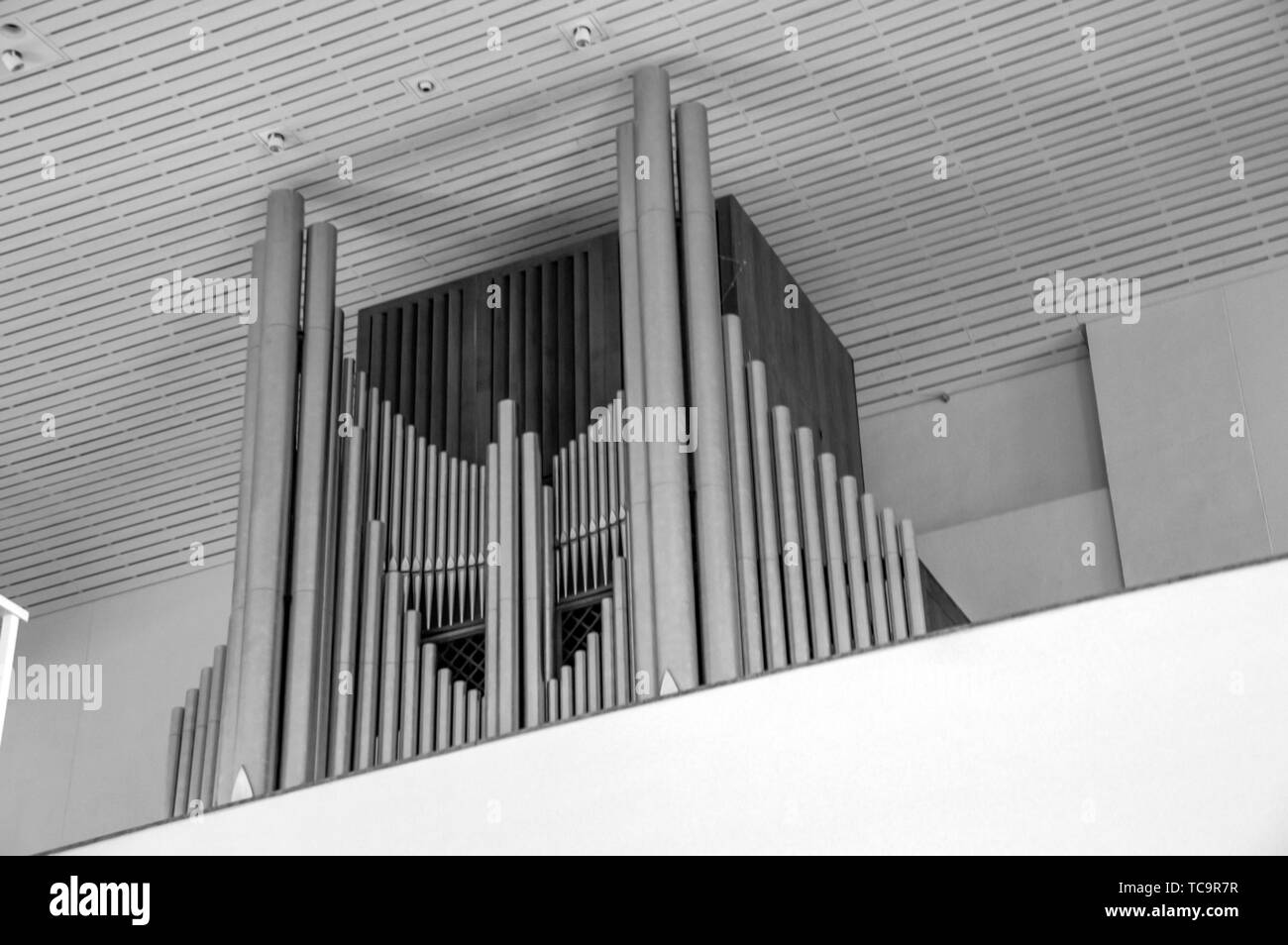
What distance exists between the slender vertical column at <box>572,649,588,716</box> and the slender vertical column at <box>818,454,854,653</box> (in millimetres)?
961

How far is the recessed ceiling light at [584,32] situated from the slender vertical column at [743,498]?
125 cm

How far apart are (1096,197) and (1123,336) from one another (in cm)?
76

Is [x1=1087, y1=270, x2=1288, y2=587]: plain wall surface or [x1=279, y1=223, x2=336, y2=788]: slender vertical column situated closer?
[x1=279, y1=223, x2=336, y2=788]: slender vertical column

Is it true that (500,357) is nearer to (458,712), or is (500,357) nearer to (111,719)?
(458,712)

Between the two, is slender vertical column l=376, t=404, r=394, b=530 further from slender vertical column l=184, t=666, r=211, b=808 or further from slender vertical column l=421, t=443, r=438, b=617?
slender vertical column l=184, t=666, r=211, b=808

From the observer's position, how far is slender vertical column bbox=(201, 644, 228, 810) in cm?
760

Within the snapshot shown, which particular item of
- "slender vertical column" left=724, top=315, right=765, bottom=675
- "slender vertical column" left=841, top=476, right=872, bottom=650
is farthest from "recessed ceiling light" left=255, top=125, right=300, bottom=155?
"slender vertical column" left=841, top=476, right=872, bottom=650

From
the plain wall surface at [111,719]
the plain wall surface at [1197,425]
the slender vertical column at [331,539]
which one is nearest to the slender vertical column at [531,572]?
the slender vertical column at [331,539]

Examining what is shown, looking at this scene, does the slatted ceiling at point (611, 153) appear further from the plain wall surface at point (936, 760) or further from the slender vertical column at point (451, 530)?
the plain wall surface at point (936, 760)

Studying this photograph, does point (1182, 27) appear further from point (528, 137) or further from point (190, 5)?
point (190, 5)

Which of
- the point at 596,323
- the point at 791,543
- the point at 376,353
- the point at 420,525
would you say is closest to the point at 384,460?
the point at 420,525

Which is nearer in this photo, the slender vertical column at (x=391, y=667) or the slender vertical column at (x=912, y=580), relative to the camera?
the slender vertical column at (x=912, y=580)

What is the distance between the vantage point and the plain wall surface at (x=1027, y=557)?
8500 millimetres
